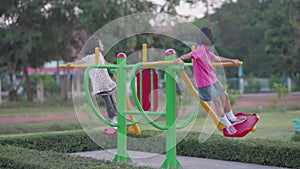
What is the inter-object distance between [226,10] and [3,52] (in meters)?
25.1

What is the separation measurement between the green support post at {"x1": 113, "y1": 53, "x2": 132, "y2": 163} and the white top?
0.98 feet

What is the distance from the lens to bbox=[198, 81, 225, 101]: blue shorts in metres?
6.18

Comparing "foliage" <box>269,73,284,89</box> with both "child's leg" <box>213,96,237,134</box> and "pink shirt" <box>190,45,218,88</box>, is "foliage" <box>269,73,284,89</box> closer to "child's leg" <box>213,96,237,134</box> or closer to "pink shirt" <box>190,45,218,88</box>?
"child's leg" <box>213,96,237,134</box>

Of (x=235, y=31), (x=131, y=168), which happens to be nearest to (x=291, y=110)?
(x=131, y=168)

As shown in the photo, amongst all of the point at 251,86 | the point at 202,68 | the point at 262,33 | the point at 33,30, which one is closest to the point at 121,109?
the point at 202,68

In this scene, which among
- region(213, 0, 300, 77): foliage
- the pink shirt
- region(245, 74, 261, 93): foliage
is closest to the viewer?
the pink shirt

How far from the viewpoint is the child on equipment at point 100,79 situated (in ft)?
25.2

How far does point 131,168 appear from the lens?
5797 millimetres

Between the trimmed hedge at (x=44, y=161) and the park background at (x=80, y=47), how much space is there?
196 cm

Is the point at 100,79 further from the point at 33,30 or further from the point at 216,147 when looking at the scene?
the point at 33,30

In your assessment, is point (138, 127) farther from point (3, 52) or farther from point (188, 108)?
point (3, 52)

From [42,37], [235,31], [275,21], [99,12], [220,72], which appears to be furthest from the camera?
[235,31]

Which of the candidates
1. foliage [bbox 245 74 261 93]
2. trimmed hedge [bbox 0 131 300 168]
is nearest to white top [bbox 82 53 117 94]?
trimmed hedge [bbox 0 131 300 168]

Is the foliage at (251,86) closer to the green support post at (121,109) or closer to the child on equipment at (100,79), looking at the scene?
the child on equipment at (100,79)
